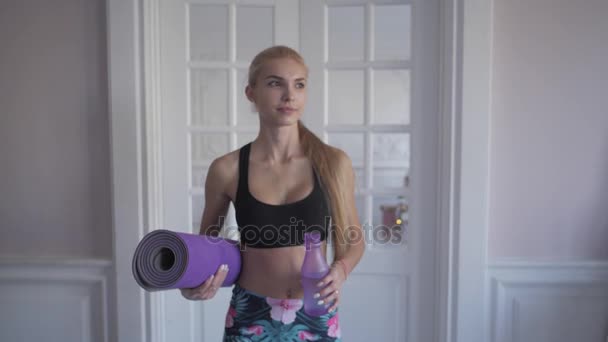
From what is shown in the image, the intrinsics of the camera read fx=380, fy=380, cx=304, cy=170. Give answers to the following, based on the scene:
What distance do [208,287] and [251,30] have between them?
129 centimetres

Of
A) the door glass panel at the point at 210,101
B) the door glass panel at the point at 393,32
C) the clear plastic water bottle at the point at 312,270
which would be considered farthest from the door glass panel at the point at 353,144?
the clear plastic water bottle at the point at 312,270

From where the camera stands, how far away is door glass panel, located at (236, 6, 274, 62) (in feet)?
5.92

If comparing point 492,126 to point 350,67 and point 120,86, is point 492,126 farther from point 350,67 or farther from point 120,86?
point 120,86

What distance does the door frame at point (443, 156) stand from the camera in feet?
5.20

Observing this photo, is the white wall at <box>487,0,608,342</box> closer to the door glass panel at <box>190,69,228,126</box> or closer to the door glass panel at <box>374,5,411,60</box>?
the door glass panel at <box>374,5,411,60</box>

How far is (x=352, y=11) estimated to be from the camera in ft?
8.70

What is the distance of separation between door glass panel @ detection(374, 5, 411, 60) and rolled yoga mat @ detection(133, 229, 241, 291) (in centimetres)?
136

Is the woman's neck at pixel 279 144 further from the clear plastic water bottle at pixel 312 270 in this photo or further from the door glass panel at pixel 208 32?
the door glass panel at pixel 208 32

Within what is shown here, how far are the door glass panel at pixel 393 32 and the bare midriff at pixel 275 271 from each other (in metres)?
1.18

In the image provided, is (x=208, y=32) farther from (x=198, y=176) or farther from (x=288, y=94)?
(x=288, y=94)

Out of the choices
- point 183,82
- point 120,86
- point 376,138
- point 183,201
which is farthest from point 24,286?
point 376,138

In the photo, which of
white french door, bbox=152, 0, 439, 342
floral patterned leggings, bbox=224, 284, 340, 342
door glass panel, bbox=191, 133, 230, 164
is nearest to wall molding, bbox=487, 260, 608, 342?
white french door, bbox=152, 0, 439, 342

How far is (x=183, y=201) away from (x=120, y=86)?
1.88 feet

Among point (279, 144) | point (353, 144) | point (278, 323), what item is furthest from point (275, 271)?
point (353, 144)
